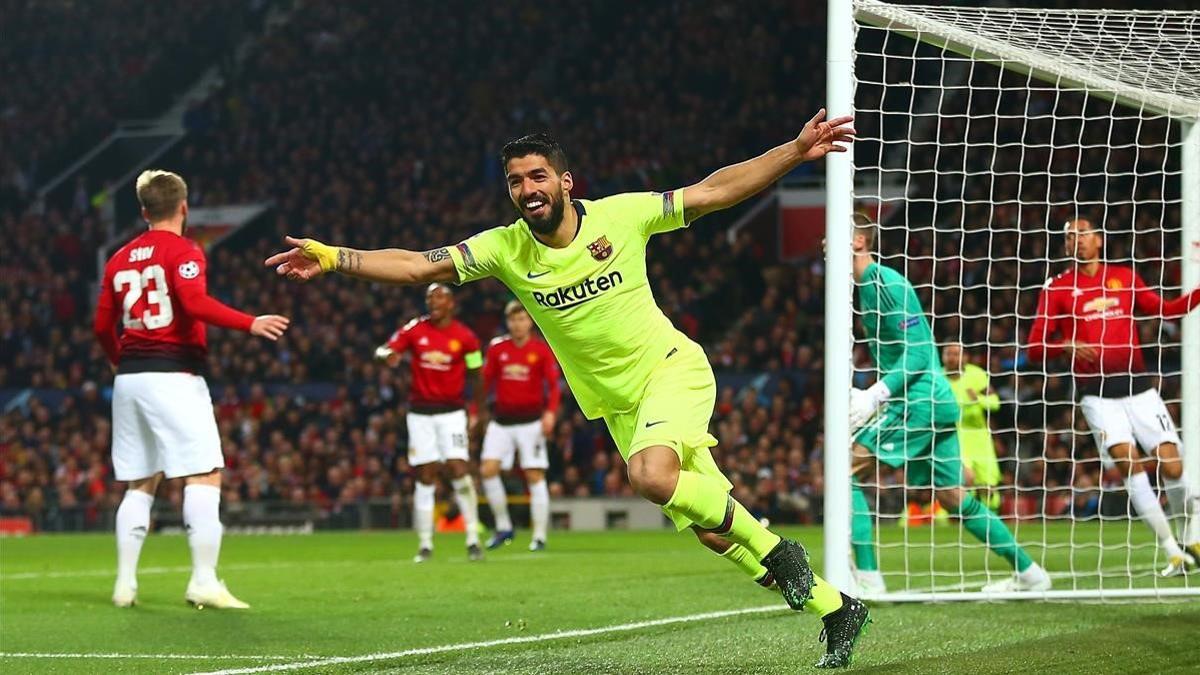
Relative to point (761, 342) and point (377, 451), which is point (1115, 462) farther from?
point (377, 451)

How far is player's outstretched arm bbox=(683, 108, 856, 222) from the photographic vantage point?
5.94 meters

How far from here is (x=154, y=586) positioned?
10.6m

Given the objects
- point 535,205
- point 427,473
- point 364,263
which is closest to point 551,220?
point 535,205

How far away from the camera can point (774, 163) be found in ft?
19.6

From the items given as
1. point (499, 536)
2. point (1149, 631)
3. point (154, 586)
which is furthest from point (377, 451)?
point (1149, 631)

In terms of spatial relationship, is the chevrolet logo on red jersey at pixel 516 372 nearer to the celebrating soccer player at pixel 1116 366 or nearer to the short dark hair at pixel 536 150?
the celebrating soccer player at pixel 1116 366

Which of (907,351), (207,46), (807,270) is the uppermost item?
(207,46)

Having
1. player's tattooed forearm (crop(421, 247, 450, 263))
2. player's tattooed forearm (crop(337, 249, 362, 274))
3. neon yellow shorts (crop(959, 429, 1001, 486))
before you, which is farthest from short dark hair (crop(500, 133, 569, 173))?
neon yellow shorts (crop(959, 429, 1001, 486))

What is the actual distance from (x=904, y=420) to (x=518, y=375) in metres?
7.05

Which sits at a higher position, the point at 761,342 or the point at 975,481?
the point at 761,342

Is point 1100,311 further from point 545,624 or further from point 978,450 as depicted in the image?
point 978,450

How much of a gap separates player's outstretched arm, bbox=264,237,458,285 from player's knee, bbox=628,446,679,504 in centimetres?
104

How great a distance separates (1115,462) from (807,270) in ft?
47.3

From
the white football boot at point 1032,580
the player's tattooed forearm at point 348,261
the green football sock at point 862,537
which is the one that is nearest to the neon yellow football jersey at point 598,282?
the player's tattooed forearm at point 348,261
